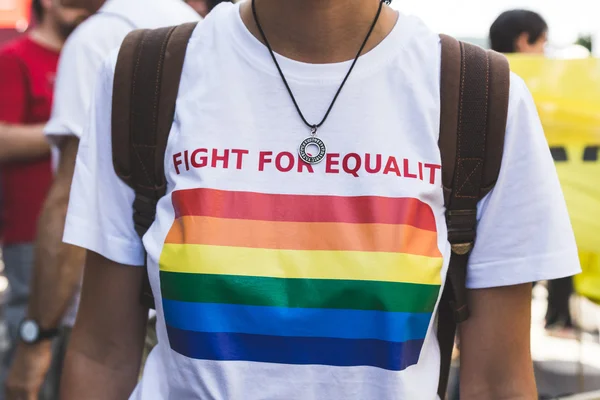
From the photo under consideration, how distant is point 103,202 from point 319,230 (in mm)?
420

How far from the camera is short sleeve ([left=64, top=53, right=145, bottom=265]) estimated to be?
1.55 meters

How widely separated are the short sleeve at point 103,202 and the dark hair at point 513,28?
4586 mm

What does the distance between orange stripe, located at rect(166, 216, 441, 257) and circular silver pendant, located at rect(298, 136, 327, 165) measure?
0.35ft

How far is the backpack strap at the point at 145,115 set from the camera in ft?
4.94

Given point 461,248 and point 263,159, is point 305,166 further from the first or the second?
point 461,248

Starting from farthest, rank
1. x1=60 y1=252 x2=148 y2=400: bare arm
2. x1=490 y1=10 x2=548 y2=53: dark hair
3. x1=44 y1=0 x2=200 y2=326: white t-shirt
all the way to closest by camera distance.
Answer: x1=490 y1=10 x2=548 y2=53: dark hair → x1=44 y1=0 x2=200 y2=326: white t-shirt → x1=60 y1=252 x2=148 y2=400: bare arm

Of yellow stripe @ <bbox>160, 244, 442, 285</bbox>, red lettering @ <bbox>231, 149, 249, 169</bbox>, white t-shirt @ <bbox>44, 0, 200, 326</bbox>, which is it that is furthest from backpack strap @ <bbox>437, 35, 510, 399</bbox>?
white t-shirt @ <bbox>44, 0, 200, 326</bbox>

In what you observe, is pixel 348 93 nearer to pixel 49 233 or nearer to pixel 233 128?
pixel 233 128

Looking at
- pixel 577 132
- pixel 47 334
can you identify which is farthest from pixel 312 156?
pixel 577 132

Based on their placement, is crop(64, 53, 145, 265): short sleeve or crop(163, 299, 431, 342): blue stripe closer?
crop(163, 299, 431, 342): blue stripe

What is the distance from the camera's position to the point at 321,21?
59.1 inches

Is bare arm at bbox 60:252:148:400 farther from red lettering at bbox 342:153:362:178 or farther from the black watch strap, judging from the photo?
the black watch strap

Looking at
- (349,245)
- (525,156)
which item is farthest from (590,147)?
(349,245)

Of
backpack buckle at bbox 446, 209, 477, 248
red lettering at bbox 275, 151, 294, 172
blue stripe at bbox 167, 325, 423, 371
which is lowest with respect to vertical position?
blue stripe at bbox 167, 325, 423, 371
